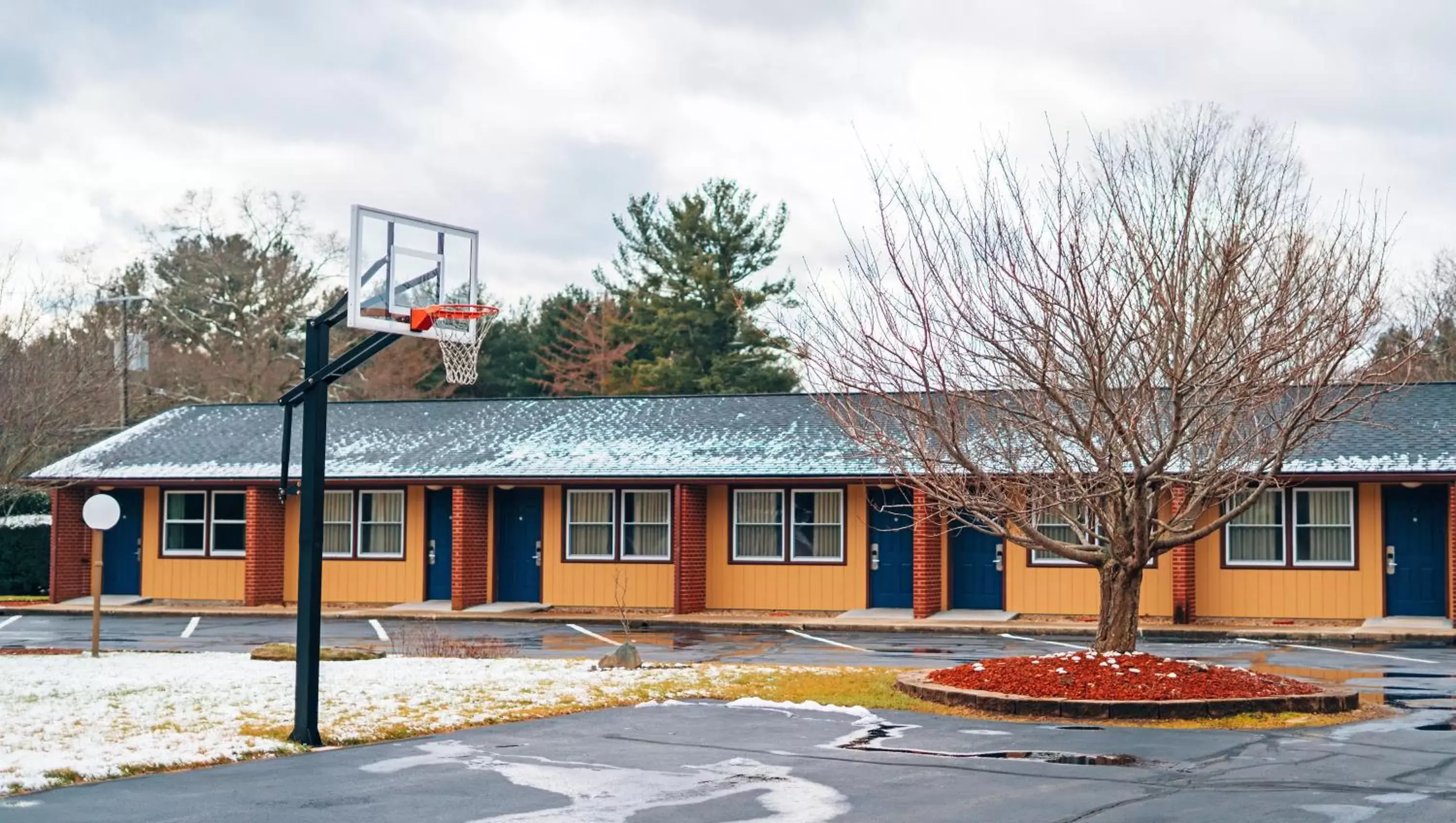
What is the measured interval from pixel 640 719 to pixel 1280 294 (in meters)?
7.27

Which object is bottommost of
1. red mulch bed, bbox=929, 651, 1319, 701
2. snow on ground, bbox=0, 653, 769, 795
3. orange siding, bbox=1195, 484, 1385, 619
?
snow on ground, bbox=0, 653, 769, 795

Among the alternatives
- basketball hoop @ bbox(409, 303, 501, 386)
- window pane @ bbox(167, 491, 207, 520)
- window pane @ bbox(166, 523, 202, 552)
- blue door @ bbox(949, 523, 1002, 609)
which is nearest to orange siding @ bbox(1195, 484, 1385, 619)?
blue door @ bbox(949, 523, 1002, 609)

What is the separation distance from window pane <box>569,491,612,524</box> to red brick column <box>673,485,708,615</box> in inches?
63.9

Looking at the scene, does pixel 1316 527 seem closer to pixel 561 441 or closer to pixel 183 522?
pixel 561 441

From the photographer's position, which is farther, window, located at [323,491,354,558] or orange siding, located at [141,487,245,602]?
orange siding, located at [141,487,245,602]

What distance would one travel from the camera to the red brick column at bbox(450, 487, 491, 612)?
31.8m

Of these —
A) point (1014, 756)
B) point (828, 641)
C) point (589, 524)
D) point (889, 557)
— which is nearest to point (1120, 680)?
point (1014, 756)

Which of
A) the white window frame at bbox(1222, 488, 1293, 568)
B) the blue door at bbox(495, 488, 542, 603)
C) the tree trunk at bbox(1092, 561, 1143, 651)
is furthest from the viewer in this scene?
the blue door at bbox(495, 488, 542, 603)

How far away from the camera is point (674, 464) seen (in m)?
31.5

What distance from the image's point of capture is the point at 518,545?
3297 centimetres

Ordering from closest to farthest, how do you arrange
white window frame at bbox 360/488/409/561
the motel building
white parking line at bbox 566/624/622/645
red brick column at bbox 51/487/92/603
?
white parking line at bbox 566/624/622/645 → the motel building → white window frame at bbox 360/488/409/561 → red brick column at bbox 51/487/92/603

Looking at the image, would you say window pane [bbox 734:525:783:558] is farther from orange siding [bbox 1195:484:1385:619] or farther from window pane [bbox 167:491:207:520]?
window pane [bbox 167:491:207:520]

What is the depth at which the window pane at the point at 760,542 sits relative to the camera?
31.2 m

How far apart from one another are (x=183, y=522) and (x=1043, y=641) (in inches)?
753
